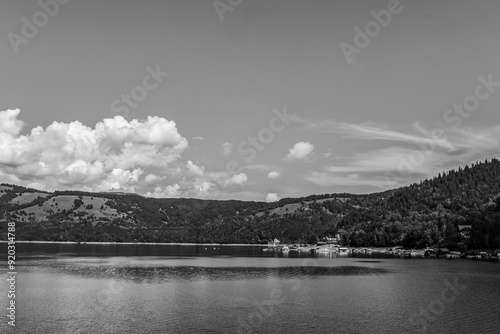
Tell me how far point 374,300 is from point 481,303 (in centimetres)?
1896

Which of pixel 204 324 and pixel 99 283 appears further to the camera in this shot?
pixel 99 283

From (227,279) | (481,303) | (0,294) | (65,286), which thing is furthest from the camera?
(227,279)

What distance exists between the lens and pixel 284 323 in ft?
220

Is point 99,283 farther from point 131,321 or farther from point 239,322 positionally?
point 239,322

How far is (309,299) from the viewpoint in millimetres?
88625

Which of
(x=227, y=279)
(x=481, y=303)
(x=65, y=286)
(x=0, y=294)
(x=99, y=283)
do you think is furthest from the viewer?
(x=227, y=279)

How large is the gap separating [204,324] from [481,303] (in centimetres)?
5220

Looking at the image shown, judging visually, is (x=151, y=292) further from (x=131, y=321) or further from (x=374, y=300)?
(x=374, y=300)

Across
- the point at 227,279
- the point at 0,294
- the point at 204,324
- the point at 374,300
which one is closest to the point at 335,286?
the point at 374,300

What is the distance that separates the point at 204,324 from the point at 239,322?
17.3ft

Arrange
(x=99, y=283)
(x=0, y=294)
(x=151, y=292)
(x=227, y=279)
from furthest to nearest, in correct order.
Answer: (x=227, y=279), (x=99, y=283), (x=151, y=292), (x=0, y=294)

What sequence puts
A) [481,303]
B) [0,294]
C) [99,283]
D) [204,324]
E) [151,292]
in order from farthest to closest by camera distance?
[99,283] < [151,292] < [0,294] < [481,303] < [204,324]

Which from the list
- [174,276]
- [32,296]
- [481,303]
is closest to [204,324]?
[32,296]

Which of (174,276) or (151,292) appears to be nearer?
(151,292)
